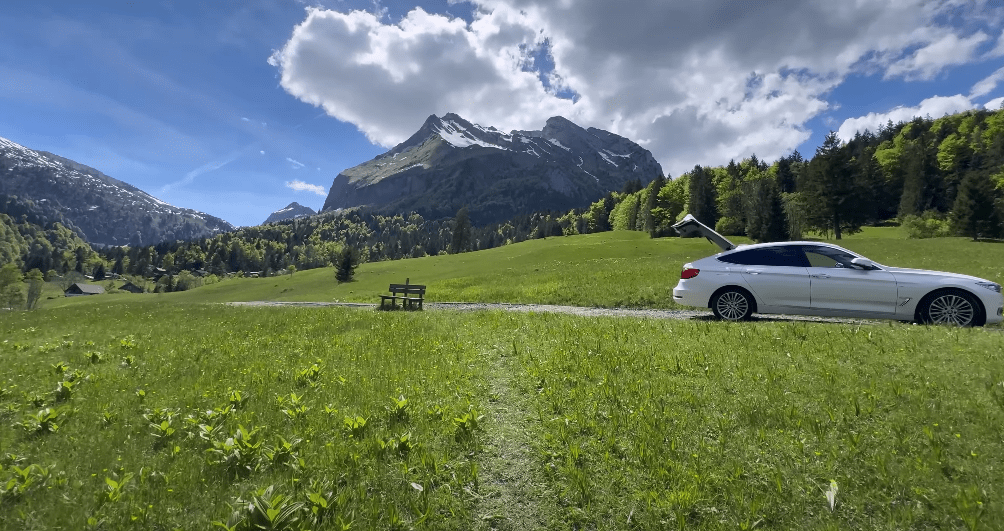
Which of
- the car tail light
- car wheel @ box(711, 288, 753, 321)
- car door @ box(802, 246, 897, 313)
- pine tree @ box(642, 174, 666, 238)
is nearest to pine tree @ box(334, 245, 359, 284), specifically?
pine tree @ box(642, 174, 666, 238)

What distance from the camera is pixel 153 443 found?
5.21m

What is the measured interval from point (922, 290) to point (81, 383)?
62.2 feet

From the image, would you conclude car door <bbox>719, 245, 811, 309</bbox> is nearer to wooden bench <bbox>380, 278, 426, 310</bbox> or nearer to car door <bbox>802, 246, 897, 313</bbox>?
car door <bbox>802, 246, 897, 313</bbox>

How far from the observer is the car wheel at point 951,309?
35.5ft

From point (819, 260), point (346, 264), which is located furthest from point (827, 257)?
point (346, 264)

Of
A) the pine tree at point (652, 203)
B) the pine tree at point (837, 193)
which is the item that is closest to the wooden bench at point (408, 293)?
the pine tree at point (837, 193)

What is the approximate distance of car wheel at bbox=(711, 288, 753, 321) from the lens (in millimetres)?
12750

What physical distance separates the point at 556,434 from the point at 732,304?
32.8ft

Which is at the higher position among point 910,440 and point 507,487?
point 910,440

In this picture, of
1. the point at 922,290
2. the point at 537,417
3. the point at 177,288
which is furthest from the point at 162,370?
the point at 177,288

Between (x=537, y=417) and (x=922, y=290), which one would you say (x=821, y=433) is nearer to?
(x=537, y=417)

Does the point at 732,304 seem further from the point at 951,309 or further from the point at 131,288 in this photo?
the point at 131,288

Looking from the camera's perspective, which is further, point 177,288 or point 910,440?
point 177,288

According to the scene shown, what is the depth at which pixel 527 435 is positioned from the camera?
5297mm
